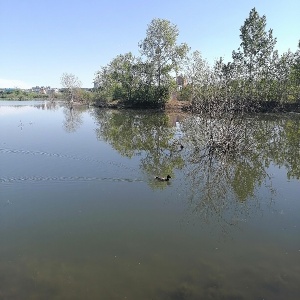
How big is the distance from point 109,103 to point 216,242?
174 ft

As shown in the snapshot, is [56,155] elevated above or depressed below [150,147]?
below

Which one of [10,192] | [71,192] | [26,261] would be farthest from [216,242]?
[10,192]

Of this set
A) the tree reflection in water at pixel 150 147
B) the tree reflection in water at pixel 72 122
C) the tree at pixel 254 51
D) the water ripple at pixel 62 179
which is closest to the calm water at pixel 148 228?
the water ripple at pixel 62 179

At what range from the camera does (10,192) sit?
9375 millimetres

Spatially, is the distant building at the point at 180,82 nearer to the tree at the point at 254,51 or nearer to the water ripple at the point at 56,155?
the tree at the point at 254,51

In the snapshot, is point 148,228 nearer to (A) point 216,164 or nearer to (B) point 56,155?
(A) point 216,164

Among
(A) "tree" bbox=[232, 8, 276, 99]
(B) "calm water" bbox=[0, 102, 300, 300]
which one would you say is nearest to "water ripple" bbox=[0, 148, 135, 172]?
(B) "calm water" bbox=[0, 102, 300, 300]

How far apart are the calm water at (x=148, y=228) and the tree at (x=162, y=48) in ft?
118

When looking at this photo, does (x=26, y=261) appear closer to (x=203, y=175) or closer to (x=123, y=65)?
(x=203, y=175)

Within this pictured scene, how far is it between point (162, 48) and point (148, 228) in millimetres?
43150

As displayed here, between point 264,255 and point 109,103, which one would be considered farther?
point 109,103

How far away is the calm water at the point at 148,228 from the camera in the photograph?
506 cm

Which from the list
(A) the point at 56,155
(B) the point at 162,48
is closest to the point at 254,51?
(B) the point at 162,48

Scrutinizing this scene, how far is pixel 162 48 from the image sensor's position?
46.8 metres
